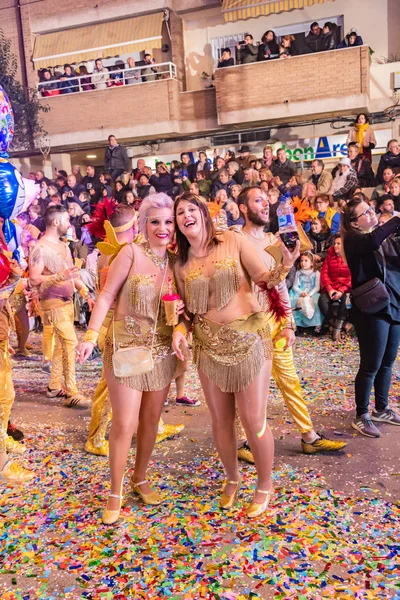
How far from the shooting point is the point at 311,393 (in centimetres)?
542

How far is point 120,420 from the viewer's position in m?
3.16

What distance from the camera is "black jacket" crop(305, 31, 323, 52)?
13234 millimetres

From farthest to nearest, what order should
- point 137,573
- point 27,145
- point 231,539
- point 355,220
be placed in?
point 27,145 → point 355,220 → point 231,539 → point 137,573

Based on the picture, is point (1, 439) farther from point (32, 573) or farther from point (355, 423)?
point (355, 423)

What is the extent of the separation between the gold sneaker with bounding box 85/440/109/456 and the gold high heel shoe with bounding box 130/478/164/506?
30.8 inches

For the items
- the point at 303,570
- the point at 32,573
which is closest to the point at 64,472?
Answer: the point at 32,573

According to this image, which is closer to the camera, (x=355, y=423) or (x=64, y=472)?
(x=64, y=472)

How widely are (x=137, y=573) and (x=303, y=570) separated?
2.72 feet

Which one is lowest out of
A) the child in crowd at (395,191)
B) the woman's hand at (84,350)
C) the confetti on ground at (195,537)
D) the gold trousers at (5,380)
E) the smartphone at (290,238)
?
the confetti on ground at (195,537)

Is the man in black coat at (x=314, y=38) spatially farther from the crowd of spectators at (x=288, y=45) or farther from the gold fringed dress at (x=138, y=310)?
the gold fringed dress at (x=138, y=310)

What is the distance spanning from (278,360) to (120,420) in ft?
4.22

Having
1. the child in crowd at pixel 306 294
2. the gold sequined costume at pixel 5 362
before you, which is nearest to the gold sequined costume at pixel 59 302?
the gold sequined costume at pixel 5 362

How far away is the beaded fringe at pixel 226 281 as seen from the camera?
9.92 feet

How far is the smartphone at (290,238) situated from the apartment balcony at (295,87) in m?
11.2
